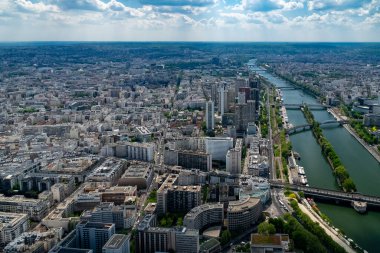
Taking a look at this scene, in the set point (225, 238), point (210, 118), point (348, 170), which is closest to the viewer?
point (225, 238)

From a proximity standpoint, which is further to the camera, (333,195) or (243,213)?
(333,195)

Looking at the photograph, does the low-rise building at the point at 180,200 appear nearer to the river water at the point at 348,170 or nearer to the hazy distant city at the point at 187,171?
the hazy distant city at the point at 187,171

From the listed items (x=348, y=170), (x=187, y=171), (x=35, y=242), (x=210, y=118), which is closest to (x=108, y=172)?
(x=187, y=171)

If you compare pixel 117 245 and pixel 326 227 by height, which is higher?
pixel 117 245

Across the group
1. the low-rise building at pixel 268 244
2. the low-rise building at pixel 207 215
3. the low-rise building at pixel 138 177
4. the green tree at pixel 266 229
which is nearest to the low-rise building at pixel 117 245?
the low-rise building at pixel 207 215

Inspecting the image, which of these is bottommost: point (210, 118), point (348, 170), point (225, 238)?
point (348, 170)

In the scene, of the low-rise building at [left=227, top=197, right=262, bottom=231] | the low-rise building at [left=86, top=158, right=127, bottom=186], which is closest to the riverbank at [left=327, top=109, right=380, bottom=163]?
the low-rise building at [left=227, top=197, right=262, bottom=231]

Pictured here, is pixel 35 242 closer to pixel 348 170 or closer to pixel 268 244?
pixel 268 244

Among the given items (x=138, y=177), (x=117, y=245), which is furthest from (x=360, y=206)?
(x=117, y=245)

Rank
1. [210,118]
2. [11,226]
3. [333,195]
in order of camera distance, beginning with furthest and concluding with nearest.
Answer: [210,118], [333,195], [11,226]
